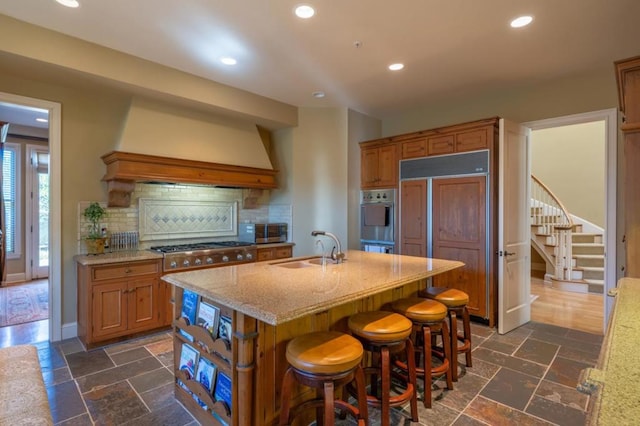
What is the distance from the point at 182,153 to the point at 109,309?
73.0 inches

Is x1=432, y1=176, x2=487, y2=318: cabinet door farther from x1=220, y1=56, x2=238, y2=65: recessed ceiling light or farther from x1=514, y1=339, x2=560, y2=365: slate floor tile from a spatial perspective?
x1=220, y1=56, x2=238, y2=65: recessed ceiling light

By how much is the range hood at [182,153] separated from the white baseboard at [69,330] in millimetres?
1328

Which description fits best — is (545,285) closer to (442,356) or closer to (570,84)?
(570,84)

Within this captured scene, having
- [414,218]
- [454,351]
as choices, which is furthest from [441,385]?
[414,218]

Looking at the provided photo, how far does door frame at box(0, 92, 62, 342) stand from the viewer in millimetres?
3340

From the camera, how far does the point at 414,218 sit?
4.40m

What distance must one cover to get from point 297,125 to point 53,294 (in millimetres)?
3554

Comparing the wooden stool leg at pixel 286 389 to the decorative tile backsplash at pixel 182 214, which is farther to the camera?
the decorative tile backsplash at pixel 182 214

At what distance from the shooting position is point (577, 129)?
6.74 meters

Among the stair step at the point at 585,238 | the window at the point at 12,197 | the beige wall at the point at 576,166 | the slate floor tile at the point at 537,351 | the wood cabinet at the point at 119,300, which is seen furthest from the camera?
the beige wall at the point at 576,166

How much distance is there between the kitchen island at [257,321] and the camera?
5.48 feet

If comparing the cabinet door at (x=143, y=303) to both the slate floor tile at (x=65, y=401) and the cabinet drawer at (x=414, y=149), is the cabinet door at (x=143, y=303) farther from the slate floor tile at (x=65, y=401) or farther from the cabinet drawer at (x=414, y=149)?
the cabinet drawer at (x=414, y=149)

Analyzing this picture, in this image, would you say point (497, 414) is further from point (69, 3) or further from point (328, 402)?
point (69, 3)

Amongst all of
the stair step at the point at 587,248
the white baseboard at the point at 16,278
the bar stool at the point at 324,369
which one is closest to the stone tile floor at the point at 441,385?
the bar stool at the point at 324,369
